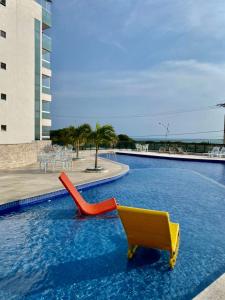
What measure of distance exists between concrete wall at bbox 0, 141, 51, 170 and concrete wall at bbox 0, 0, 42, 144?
3.83 feet

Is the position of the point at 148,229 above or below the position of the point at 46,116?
below

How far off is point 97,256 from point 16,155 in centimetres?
1274

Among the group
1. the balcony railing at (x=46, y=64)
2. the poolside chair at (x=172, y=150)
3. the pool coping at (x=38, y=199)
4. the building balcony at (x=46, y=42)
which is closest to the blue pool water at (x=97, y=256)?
the pool coping at (x=38, y=199)

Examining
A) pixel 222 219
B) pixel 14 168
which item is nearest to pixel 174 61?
pixel 14 168

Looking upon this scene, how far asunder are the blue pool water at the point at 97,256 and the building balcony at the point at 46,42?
17.2m

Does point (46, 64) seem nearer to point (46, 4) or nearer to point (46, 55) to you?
point (46, 55)

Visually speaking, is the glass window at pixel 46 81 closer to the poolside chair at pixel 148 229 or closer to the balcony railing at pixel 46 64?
the balcony railing at pixel 46 64

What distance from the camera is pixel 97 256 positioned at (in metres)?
5.81

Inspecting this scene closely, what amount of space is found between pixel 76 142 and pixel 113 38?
1073cm

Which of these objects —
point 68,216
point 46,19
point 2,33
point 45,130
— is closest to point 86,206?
point 68,216

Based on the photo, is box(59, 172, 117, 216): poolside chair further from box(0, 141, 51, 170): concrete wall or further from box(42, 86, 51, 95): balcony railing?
box(42, 86, 51, 95): balcony railing

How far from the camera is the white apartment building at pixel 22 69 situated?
58.4ft

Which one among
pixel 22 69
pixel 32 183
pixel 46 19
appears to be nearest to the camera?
pixel 32 183

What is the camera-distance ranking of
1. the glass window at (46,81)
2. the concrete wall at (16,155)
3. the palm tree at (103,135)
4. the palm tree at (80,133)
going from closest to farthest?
1. the palm tree at (103,135)
2. the concrete wall at (16,155)
3. the palm tree at (80,133)
4. the glass window at (46,81)
